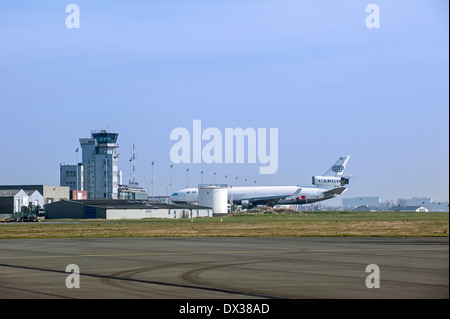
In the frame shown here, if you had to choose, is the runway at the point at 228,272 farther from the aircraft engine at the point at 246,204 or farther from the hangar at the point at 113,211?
the aircraft engine at the point at 246,204

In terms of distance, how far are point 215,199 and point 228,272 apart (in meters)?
132

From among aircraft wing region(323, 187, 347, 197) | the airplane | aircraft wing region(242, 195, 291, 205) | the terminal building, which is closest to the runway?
the airplane

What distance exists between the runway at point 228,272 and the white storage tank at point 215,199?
117231 mm

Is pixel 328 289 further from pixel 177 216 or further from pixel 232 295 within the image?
pixel 177 216

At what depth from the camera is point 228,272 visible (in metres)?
24.2

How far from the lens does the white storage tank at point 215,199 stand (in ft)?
511

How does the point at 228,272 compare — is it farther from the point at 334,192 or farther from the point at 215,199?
the point at 334,192

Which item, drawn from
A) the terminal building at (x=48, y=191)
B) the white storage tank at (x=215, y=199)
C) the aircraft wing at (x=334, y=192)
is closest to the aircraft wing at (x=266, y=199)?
the aircraft wing at (x=334, y=192)

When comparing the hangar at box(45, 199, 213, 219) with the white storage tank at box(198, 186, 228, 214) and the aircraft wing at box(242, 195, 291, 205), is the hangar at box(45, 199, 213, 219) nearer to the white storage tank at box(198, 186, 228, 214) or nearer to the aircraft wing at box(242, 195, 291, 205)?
the white storage tank at box(198, 186, 228, 214)

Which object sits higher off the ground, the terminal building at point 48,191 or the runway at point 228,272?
the terminal building at point 48,191

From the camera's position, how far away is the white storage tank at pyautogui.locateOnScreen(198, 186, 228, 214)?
15562cm

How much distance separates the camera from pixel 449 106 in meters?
9.72

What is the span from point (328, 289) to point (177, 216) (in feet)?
383
